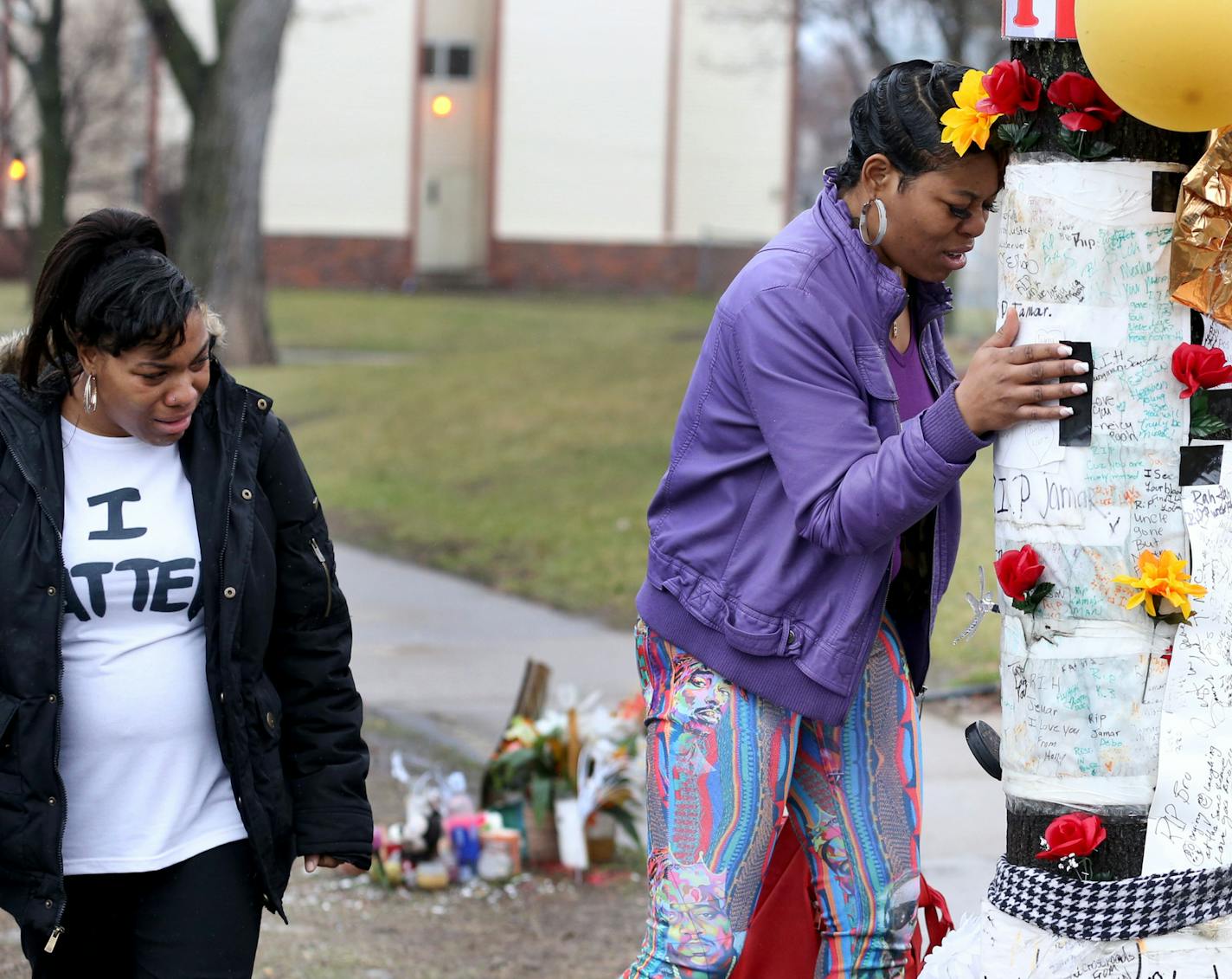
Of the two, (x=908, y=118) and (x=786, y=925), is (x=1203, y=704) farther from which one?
(x=908, y=118)

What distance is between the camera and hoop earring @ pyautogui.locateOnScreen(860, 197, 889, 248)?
9.37 feet

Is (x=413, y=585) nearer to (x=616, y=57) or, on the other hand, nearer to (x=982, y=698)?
(x=982, y=698)

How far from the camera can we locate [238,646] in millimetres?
2934

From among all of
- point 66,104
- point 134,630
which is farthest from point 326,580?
point 66,104

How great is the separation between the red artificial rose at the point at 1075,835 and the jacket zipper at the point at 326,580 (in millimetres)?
1276

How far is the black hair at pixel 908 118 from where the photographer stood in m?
2.77

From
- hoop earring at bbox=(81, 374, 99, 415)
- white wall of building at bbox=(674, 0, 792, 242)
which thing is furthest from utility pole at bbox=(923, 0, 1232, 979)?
white wall of building at bbox=(674, 0, 792, 242)

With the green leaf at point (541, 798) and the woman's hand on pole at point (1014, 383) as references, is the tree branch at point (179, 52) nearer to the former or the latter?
the green leaf at point (541, 798)

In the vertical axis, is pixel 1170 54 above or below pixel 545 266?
above

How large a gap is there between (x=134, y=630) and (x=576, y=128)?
33.3 m

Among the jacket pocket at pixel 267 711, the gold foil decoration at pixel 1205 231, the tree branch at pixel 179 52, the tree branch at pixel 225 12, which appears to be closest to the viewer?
the gold foil decoration at pixel 1205 231

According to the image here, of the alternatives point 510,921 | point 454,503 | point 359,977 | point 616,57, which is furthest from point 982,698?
point 616,57

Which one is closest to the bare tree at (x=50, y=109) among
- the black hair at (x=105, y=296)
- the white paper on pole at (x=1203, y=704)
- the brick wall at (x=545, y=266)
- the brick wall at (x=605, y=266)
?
the brick wall at (x=545, y=266)

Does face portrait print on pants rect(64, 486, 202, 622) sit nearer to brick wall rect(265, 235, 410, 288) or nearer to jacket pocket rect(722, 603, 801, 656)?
jacket pocket rect(722, 603, 801, 656)
